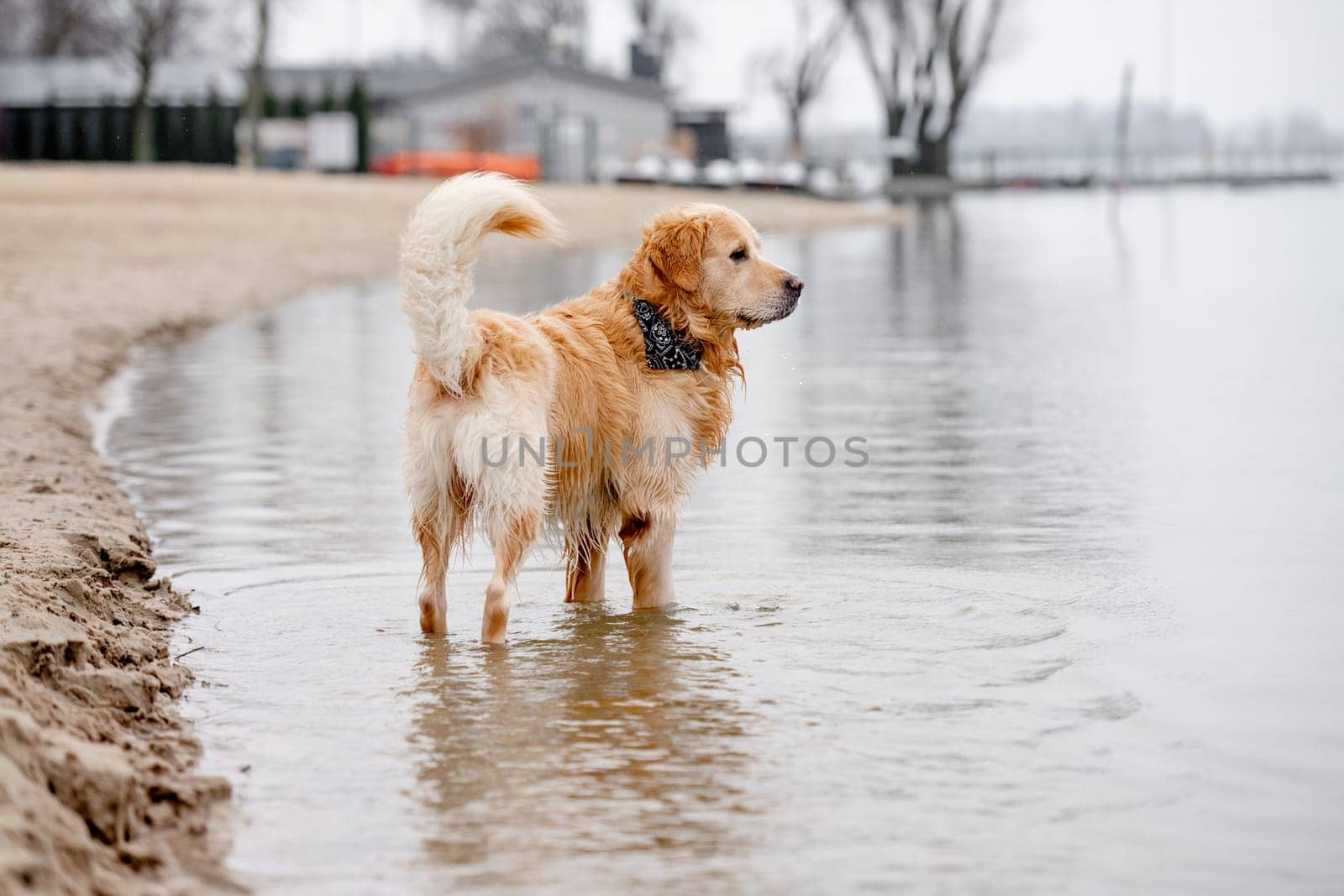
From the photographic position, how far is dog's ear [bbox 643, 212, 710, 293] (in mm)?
6336

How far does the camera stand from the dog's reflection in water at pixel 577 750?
4145 millimetres

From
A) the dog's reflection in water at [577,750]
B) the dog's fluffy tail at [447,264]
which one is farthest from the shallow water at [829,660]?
the dog's fluffy tail at [447,264]

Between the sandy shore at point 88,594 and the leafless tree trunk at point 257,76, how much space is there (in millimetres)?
32987

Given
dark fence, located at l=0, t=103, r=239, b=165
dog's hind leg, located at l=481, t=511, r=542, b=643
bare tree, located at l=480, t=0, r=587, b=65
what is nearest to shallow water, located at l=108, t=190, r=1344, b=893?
dog's hind leg, located at l=481, t=511, r=542, b=643

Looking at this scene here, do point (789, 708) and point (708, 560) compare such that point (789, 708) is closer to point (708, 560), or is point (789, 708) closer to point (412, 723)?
point (412, 723)

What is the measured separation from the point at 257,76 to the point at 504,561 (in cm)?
5458

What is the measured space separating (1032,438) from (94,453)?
543 cm

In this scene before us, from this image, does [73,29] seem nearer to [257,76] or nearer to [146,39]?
[146,39]

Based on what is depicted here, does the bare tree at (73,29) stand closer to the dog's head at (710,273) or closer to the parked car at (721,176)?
the parked car at (721,176)

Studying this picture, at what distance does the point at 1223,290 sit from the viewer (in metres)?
22.2

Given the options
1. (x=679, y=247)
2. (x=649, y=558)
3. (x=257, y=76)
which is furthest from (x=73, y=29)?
(x=649, y=558)

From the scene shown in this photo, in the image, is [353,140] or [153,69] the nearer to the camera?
[353,140]

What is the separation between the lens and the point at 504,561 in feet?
18.7

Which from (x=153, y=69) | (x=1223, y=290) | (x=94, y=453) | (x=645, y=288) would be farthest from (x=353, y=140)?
(x=645, y=288)
